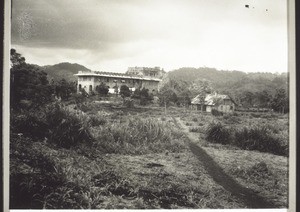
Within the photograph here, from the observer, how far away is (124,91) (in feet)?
13.5

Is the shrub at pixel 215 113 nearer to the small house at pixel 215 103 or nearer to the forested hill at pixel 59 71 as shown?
the small house at pixel 215 103

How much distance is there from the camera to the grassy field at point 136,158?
12.4 feet

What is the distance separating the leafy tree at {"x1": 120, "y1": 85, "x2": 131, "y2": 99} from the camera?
161 inches

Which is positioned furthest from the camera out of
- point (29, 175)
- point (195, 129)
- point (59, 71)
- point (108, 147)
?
point (195, 129)

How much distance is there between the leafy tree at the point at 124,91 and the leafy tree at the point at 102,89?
0.59 ft

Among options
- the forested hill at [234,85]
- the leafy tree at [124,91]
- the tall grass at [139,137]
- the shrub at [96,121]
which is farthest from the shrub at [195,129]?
the shrub at [96,121]

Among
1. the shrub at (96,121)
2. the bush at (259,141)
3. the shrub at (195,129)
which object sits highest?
the shrub at (96,121)

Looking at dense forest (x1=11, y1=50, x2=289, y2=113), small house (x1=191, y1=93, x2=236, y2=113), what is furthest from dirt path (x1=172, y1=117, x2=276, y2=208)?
dense forest (x1=11, y1=50, x2=289, y2=113)

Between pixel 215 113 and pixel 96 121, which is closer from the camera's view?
pixel 96 121

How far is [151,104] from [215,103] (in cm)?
76

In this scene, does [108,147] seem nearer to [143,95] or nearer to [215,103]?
[143,95]

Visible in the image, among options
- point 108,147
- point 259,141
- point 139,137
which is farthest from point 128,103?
point 259,141

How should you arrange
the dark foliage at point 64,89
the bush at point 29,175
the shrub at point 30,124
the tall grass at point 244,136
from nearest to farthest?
the bush at point 29,175 < the shrub at point 30,124 < the dark foliage at point 64,89 < the tall grass at point 244,136

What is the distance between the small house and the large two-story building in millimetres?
528
